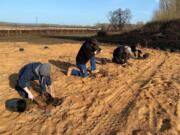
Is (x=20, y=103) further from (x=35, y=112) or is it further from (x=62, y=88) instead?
(x=62, y=88)

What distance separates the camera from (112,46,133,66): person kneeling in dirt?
6.53m

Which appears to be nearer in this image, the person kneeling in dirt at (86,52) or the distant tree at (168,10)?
the person kneeling in dirt at (86,52)

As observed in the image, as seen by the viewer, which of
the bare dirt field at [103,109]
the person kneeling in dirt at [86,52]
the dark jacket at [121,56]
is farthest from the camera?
the dark jacket at [121,56]

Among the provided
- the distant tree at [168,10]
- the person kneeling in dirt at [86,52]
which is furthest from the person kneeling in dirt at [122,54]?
the distant tree at [168,10]

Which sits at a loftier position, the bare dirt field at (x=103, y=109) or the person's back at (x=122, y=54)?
the person's back at (x=122, y=54)

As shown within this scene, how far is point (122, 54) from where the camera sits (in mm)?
6684

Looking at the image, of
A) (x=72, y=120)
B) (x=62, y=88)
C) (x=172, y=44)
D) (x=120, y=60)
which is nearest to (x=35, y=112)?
(x=72, y=120)

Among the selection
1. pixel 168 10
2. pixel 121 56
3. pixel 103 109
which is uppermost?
pixel 168 10

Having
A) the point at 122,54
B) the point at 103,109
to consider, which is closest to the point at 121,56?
the point at 122,54

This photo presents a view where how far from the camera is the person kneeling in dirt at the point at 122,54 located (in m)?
6.53

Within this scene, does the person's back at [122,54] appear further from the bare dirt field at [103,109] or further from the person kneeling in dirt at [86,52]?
the person kneeling in dirt at [86,52]

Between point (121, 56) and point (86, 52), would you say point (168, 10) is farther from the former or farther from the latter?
point (86, 52)

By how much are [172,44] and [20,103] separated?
12.9m

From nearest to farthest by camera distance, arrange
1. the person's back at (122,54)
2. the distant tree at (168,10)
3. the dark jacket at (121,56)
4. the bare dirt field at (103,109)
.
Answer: the bare dirt field at (103,109) < the person's back at (122,54) < the dark jacket at (121,56) < the distant tree at (168,10)
